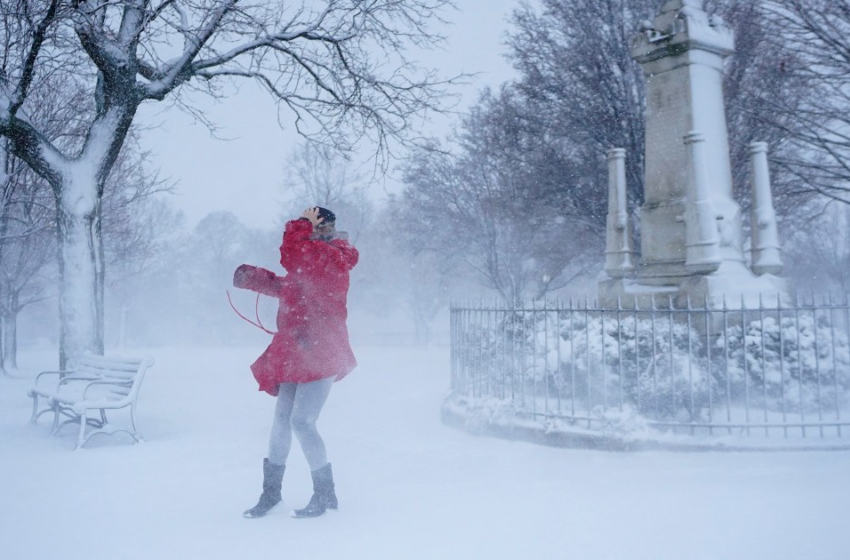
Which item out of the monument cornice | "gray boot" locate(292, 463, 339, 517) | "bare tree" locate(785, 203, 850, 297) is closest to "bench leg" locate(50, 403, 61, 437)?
"gray boot" locate(292, 463, 339, 517)

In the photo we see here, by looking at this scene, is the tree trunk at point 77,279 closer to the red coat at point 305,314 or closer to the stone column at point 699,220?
the red coat at point 305,314

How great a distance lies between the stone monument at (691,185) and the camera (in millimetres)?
8219

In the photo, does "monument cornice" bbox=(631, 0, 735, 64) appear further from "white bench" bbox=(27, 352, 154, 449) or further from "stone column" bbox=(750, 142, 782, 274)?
"white bench" bbox=(27, 352, 154, 449)

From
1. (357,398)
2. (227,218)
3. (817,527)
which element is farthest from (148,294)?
(817,527)

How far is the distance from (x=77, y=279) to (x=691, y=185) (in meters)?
7.74

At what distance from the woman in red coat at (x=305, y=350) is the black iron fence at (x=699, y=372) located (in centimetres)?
305

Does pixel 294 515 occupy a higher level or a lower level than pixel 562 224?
lower

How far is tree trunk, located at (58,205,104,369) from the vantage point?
305 inches

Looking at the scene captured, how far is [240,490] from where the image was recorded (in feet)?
15.9

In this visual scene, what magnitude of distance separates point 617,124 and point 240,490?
12558 millimetres

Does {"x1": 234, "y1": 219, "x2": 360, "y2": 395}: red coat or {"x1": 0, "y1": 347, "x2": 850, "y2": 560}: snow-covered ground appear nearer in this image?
{"x1": 0, "y1": 347, "x2": 850, "y2": 560}: snow-covered ground

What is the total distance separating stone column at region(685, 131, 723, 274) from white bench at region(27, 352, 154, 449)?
6576mm

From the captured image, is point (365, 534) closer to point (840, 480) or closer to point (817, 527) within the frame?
point (817, 527)

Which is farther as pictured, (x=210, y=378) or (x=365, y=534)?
(x=210, y=378)
